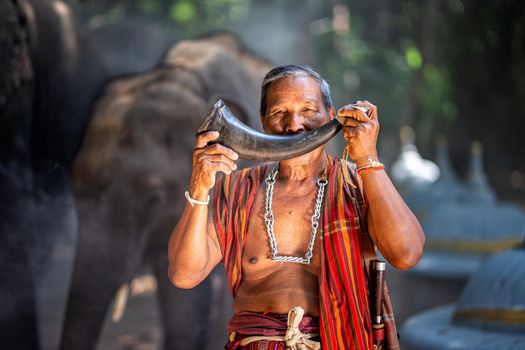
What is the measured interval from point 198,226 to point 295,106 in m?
0.40

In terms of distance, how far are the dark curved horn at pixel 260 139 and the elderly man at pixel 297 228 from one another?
4 centimetres

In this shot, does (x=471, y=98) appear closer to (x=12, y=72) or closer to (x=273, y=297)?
(x=12, y=72)

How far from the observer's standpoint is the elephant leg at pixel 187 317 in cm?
445

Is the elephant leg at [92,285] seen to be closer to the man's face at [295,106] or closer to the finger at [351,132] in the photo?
the man's face at [295,106]

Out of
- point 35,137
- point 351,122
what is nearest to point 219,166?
point 351,122

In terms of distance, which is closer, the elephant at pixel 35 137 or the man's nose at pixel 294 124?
the man's nose at pixel 294 124

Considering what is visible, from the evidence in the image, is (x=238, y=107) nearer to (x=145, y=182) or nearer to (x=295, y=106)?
(x=145, y=182)

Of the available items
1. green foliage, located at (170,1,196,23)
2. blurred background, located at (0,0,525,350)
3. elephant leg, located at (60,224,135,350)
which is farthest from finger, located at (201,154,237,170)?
green foliage, located at (170,1,196,23)

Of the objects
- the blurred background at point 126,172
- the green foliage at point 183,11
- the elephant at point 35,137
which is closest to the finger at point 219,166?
the blurred background at point 126,172

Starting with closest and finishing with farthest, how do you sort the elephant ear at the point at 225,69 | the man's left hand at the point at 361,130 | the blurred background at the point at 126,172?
the man's left hand at the point at 361,130
the blurred background at the point at 126,172
the elephant ear at the point at 225,69

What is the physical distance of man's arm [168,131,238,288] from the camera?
197 centimetres

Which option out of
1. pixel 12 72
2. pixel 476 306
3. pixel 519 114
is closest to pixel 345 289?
pixel 476 306

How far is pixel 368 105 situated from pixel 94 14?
14.7 ft

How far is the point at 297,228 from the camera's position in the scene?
2.11 m
